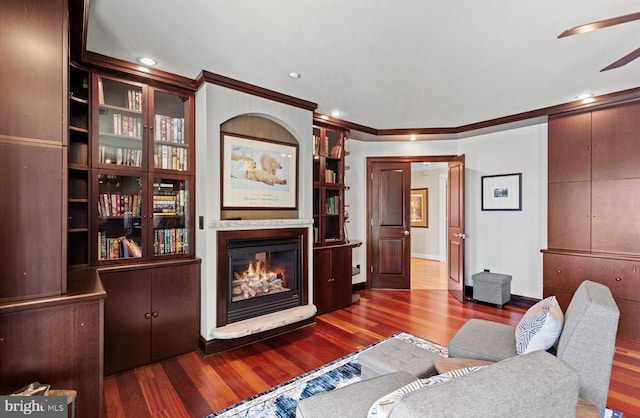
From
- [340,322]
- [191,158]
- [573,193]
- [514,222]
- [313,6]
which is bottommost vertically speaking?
[340,322]

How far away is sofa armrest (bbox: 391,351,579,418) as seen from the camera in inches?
29.4

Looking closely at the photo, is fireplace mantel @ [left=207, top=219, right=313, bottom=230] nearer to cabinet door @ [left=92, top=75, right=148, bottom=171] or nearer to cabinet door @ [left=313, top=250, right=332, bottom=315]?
cabinet door @ [left=313, top=250, right=332, bottom=315]

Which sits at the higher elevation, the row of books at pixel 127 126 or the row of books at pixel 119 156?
the row of books at pixel 127 126

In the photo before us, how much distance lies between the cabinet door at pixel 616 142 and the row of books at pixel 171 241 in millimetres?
4598

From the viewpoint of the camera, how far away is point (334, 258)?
415 cm

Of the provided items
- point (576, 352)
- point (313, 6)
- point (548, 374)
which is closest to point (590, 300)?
point (576, 352)

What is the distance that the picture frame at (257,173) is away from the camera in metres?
3.06

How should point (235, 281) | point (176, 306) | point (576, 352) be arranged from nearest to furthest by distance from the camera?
point (576, 352) → point (176, 306) → point (235, 281)

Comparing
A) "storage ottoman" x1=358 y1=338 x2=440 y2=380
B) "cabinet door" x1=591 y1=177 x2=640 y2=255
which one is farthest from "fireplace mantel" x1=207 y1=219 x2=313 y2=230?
"cabinet door" x1=591 y1=177 x2=640 y2=255

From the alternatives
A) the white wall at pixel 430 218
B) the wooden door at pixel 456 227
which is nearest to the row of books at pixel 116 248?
the wooden door at pixel 456 227

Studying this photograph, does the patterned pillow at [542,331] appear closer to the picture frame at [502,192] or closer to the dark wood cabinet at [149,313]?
the dark wood cabinet at [149,313]

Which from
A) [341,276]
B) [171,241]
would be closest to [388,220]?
[341,276]

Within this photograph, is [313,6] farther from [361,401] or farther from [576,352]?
[576,352]

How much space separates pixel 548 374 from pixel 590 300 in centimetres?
110
